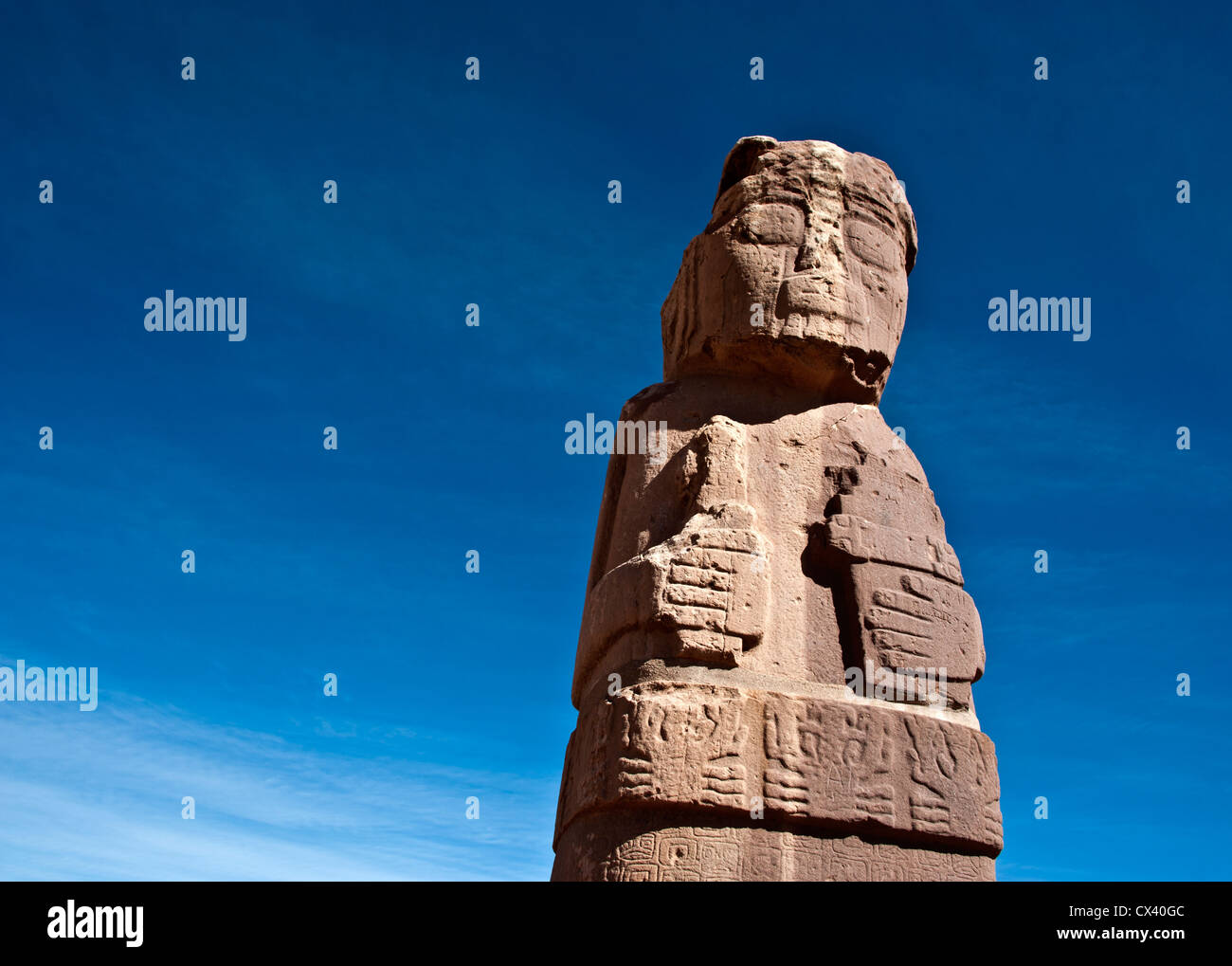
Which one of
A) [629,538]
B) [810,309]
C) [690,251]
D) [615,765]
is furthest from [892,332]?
[615,765]

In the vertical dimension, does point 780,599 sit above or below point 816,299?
below

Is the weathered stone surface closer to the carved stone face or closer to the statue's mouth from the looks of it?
the carved stone face

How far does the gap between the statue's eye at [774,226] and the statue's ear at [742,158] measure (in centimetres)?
50

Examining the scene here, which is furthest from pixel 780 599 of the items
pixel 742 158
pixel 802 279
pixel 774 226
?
pixel 742 158

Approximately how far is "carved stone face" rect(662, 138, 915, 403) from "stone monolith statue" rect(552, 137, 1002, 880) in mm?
15

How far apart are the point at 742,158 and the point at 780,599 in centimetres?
301

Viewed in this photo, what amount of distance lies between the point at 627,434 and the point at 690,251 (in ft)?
4.24

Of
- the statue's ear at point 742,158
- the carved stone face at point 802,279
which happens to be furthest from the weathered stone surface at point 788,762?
the statue's ear at point 742,158

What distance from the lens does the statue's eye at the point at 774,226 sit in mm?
6047

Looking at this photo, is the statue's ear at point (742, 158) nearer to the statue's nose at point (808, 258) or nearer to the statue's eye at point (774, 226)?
the statue's eye at point (774, 226)

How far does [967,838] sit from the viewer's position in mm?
4891

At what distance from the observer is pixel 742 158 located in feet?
21.9

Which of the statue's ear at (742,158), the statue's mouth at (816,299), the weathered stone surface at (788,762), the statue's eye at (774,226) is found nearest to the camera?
the weathered stone surface at (788,762)

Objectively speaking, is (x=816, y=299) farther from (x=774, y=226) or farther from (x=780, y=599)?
(x=780, y=599)
